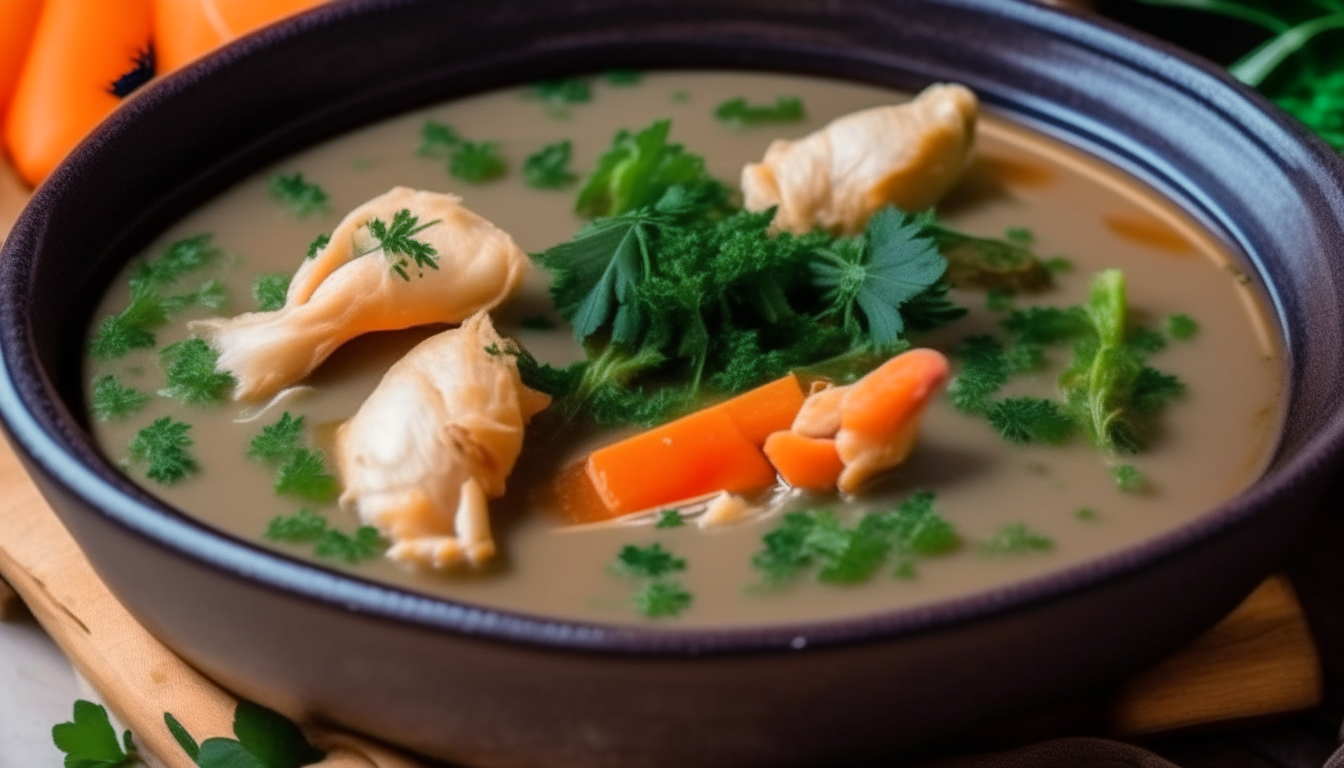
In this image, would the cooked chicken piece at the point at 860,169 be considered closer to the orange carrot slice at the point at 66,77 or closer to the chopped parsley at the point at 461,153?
the chopped parsley at the point at 461,153

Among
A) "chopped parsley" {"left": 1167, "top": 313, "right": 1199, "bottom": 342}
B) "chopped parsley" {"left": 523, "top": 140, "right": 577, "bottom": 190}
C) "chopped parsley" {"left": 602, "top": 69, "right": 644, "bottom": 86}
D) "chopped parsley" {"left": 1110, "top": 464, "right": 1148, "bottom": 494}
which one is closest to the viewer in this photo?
"chopped parsley" {"left": 1110, "top": 464, "right": 1148, "bottom": 494}

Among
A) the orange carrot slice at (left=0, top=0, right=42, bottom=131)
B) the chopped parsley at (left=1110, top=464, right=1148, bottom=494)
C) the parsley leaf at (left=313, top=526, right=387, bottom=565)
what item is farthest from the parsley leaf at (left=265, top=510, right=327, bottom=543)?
the orange carrot slice at (left=0, top=0, right=42, bottom=131)

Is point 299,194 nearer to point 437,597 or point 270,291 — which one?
point 270,291

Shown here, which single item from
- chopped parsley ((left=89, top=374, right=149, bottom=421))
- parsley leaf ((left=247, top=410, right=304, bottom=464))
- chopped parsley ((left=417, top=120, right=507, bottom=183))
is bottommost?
parsley leaf ((left=247, top=410, right=304, bottom=464))

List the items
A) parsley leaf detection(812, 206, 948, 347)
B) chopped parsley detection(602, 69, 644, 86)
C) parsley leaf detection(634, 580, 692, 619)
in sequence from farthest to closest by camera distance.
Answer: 1. chopped parsley detection(602, 69, 644, 86)
2. parsley leaf detection(812, 206, 948, 347)
3. parsley leaf detection(634, 580, 692, 619)

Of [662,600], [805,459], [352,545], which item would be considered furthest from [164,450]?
[805,459]

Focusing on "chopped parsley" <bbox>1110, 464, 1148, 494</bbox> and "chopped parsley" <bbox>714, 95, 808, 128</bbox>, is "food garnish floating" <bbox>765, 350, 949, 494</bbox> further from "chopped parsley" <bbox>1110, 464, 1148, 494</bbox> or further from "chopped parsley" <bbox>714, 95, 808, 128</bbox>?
"chopped parsley" <bbox>714, 95, 808, 128</bbox>

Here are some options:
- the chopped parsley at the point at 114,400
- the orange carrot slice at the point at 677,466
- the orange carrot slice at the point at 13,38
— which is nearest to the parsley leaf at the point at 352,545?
the orange carrot slice at the point at 677,466
